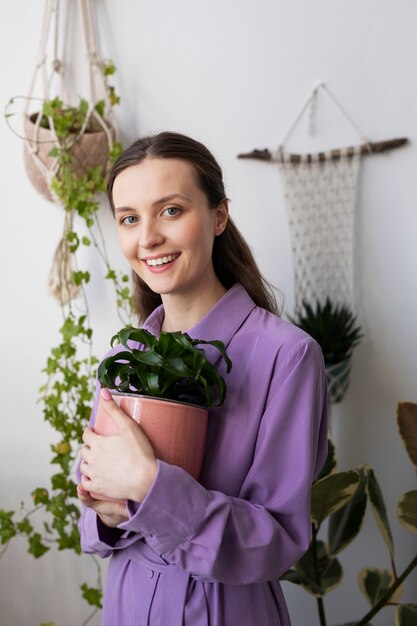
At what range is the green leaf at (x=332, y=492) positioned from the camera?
144 cm

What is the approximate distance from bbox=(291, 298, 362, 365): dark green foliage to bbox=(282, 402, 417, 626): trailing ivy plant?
21cm

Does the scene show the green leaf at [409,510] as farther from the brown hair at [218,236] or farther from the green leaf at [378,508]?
the brown hair at [218,236]

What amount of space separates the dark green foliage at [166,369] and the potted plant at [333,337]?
2.39 ft

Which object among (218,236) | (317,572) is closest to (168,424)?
(218,236)

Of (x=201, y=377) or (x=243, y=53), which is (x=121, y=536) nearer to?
(x=201, y=377)

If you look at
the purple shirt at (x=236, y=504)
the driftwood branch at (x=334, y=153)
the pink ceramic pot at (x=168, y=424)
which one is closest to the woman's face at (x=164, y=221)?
the purple shirt at (x=236, y=504)

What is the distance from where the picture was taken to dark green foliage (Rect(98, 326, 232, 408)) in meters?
0.83

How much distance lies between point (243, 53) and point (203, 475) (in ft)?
3.63

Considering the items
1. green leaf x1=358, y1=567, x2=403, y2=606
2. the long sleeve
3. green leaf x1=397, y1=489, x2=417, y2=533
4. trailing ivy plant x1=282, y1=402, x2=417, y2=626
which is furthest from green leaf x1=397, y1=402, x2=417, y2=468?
the long sleeve

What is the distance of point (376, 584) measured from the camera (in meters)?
1.60

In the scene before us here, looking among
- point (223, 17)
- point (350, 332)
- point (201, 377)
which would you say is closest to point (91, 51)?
point (223, 17)

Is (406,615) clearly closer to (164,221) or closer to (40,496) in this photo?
(40,496)

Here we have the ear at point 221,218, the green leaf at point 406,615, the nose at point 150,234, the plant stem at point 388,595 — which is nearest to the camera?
the nose at point 150,234

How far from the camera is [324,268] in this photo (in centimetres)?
170
